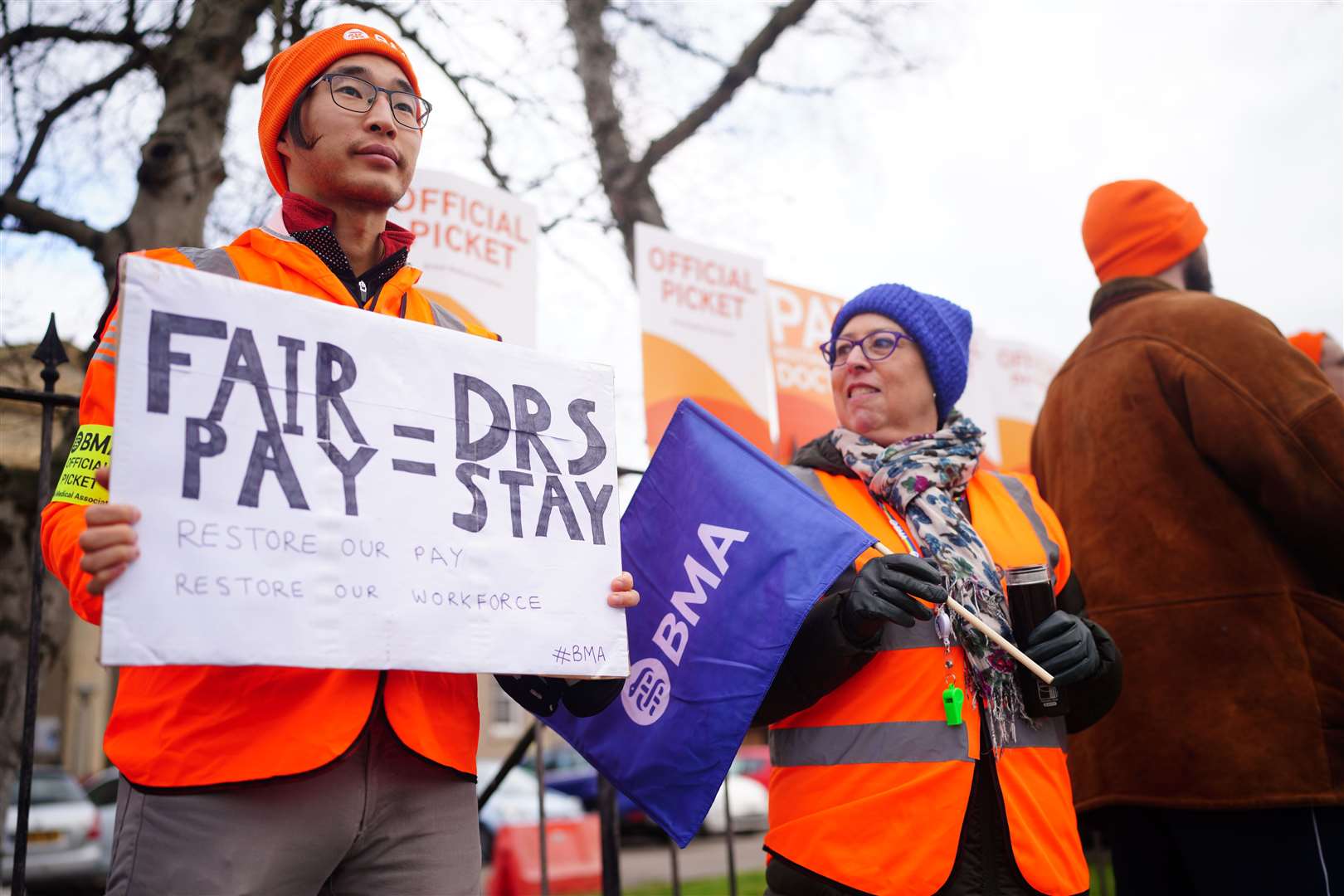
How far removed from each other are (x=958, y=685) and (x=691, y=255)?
3.36m

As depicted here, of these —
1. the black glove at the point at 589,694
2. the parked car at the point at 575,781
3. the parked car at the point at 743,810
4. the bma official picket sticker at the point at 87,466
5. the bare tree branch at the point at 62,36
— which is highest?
the bare tree branch at the point at 62,36

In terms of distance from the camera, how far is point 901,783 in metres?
2.29

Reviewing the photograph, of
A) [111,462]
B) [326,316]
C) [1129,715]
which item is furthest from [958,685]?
[111,462]

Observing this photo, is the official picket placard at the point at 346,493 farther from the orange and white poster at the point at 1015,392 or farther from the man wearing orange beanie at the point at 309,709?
the orange and white poster at the point at 1015,392

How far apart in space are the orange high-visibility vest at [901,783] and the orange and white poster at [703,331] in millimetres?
2536

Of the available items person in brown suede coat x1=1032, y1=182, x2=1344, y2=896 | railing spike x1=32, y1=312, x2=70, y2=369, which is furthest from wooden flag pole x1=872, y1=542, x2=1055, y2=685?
railing spike x1=32, y1=312, x2=70, y2=369

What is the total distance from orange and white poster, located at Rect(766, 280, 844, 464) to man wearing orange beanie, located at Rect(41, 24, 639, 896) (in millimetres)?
3621

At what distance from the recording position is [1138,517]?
10.3 feet

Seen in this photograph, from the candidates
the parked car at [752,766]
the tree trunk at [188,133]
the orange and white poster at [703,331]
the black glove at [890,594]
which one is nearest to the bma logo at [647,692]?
the black glove at [890,594]

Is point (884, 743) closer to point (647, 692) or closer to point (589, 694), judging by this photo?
point (647, 692)

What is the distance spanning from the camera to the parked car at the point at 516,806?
47.4 ft

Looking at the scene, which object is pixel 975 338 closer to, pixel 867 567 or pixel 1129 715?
pixel 1129 715

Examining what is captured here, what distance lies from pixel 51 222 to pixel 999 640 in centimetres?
570

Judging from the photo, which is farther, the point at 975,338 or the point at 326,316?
the point at 975,338
